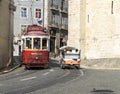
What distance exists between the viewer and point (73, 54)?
40.5 metres

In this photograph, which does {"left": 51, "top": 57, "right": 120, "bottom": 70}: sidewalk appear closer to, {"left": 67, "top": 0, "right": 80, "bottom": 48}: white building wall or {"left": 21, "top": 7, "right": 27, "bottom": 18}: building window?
{"left": 67, "top": 0, "right": 80, "bottom": 48}: white building wall

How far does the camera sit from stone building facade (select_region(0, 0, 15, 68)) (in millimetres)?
38625

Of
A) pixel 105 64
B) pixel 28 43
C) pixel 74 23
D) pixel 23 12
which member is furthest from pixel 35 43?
pixel 23 12

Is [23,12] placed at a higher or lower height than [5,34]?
higher

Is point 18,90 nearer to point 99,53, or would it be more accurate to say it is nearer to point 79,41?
point 99,53

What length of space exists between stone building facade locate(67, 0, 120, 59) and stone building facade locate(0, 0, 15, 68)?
1419 cm

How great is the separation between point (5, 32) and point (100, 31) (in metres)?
16.7

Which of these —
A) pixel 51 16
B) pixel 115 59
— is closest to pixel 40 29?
pixel 115 59

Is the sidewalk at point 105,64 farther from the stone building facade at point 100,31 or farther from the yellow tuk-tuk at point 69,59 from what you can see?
the yellow tuk-tuk at point 69,59

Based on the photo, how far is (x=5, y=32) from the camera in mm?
40438

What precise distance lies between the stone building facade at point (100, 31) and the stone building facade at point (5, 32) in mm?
14188

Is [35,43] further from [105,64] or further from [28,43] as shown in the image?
[105,64]

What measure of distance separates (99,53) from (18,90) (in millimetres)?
34899

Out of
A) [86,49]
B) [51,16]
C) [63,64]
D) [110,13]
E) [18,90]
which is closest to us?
[18,90]
